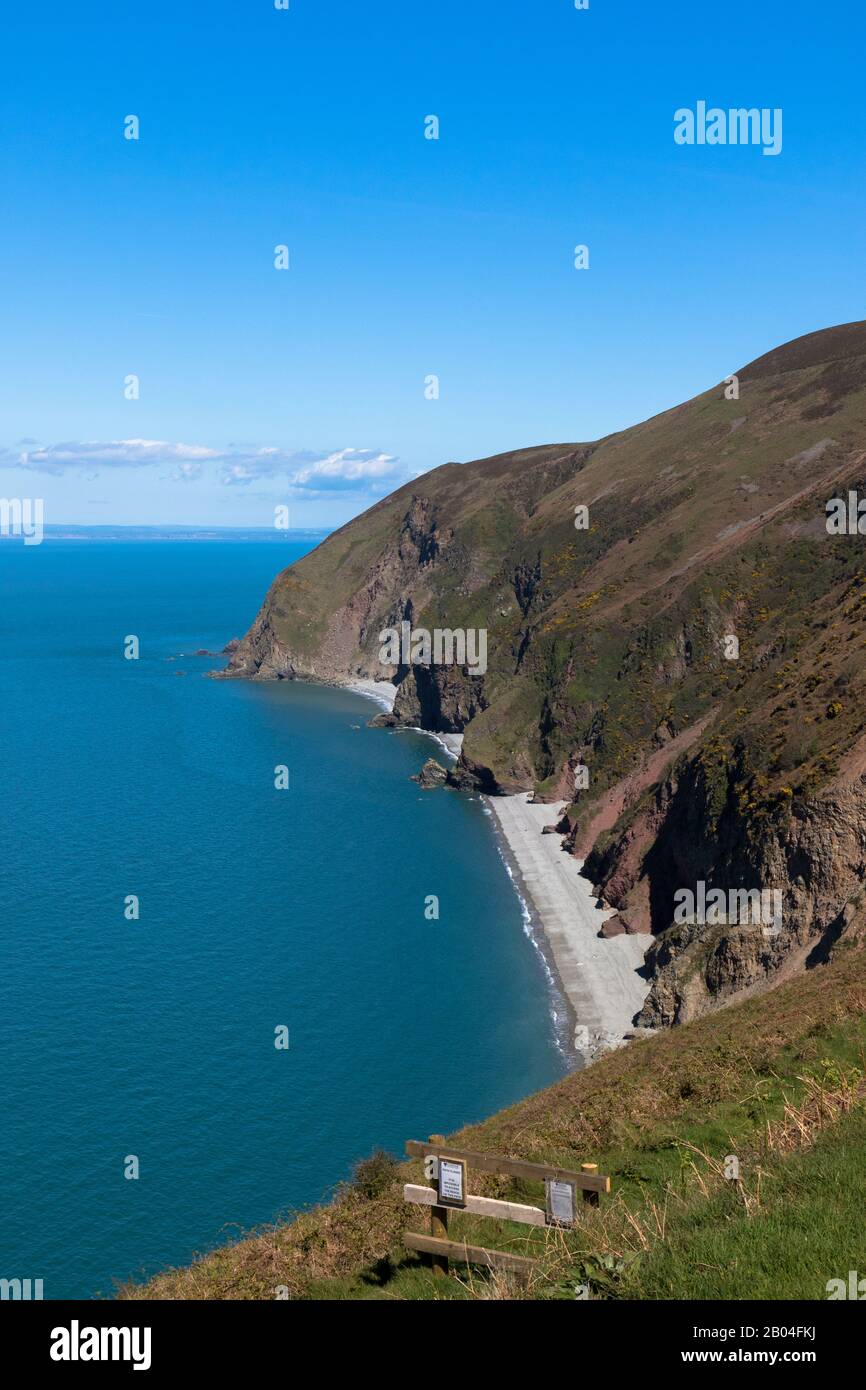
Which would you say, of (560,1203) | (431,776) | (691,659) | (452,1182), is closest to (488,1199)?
(452,1182)

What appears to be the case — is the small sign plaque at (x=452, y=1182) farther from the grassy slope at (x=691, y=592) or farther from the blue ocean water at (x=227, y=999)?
the grassy slope at (x=691, y=592)

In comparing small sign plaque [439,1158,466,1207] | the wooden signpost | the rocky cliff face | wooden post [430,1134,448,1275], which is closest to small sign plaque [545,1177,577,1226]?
the wooden signpost

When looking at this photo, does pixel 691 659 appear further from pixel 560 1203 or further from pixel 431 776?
pixel 560 1203

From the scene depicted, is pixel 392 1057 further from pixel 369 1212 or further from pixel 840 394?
pixel 840 394

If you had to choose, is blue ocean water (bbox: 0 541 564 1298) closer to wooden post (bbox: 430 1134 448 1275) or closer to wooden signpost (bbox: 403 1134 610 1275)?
wooden post (bbox: 430 1134 448 1275)

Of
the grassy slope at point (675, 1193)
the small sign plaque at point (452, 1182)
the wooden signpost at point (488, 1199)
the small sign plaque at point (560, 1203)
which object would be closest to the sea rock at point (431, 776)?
the grassy slope at point (675, 1193)

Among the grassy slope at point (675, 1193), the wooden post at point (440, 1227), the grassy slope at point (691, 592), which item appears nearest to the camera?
the grassy slope at point (675, 1193)

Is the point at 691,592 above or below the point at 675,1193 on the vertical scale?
above
